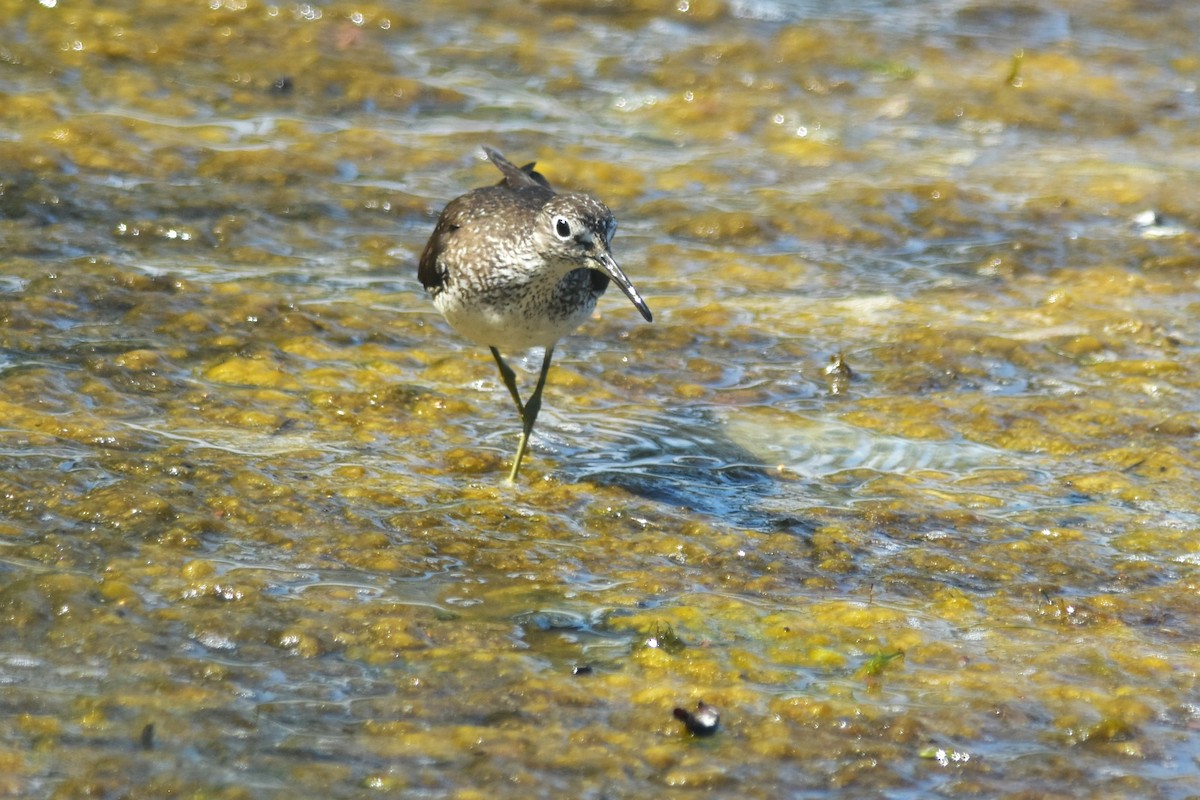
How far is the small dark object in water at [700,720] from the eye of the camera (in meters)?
4.32

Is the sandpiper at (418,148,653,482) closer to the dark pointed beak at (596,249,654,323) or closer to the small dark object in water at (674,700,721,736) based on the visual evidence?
the dark pointed beak at (596,249,654,323)

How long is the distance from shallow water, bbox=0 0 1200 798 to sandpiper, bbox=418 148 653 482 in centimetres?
49

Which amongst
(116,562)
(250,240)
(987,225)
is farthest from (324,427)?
(987,225)

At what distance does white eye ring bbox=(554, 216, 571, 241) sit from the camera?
19.8 feet

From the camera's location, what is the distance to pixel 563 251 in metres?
6.07

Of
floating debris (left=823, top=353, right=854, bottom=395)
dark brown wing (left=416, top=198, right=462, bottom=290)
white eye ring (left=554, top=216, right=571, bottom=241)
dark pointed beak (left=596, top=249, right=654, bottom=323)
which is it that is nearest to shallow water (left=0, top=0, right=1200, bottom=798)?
floating debris (left=823, top=353, right=854, bottom=395)

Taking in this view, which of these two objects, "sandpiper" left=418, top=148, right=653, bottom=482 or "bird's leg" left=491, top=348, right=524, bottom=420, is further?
"bird's leg" left=491, top=348, right=524, bottom=420

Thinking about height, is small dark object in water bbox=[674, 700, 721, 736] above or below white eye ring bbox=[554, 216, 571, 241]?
below

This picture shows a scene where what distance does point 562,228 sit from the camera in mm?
6059

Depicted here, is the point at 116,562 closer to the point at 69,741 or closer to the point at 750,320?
the point at 69,741

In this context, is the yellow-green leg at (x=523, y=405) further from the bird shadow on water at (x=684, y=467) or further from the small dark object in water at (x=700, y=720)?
the small dark object in water at (x=700, y=720)

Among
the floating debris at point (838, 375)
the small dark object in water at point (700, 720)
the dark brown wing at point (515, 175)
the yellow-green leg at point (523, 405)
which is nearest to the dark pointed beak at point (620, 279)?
the yellow-green leg at point (523, 405)

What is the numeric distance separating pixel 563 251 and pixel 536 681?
82.7 inches

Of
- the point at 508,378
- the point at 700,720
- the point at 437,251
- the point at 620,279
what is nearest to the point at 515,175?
the point at 437,251
